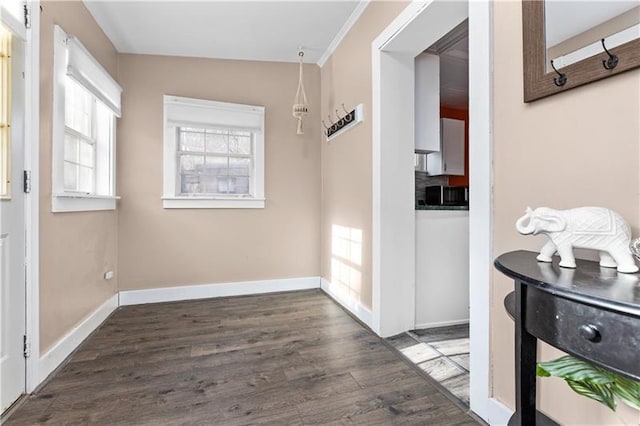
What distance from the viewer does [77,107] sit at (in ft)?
8.12

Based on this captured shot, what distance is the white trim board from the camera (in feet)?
8.49

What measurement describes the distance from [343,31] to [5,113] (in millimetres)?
2545

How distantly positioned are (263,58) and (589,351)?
12.0 ft

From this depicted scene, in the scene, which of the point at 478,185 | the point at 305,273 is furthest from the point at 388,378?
the point at 305,273

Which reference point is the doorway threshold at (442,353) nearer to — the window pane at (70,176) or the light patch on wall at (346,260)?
the light patch on wall at (346,260)

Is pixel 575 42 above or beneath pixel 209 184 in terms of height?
above

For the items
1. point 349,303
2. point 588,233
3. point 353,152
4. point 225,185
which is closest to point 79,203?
point 225,185

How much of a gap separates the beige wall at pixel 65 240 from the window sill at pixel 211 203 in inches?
23.1

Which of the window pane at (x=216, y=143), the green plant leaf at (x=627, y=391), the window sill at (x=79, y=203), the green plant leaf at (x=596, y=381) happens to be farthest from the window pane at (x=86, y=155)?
the green plant leaf at (x=627, y=391)

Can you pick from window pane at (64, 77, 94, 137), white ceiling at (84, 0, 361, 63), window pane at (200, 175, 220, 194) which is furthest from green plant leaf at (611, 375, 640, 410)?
window pane at (200, 175, 220, 194)

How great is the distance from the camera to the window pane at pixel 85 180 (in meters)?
2.55

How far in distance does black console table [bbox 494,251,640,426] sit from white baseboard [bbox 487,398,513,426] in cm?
40

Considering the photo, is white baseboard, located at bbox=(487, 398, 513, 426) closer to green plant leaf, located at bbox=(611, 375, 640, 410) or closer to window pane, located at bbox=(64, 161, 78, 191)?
green plant leaf, located at bbox=(611, 375, 640, 410)

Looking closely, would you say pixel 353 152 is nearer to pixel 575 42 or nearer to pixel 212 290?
pixel 575 42
